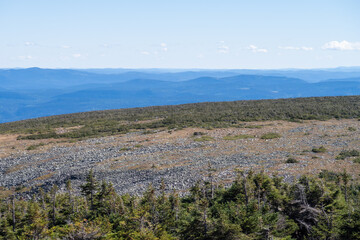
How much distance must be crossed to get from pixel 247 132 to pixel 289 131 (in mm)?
5989

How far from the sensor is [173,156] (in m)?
35.6

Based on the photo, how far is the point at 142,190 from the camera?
25562 mm

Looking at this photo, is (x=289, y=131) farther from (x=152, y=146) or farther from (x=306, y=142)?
(x=152, y=146)

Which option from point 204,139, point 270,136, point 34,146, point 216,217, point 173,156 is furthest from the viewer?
point 34,146

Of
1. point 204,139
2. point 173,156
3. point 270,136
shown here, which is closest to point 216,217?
point 173,156

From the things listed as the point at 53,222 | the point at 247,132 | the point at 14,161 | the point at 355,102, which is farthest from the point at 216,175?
the point at 355,102

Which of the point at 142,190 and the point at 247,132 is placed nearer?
the point at 142,190

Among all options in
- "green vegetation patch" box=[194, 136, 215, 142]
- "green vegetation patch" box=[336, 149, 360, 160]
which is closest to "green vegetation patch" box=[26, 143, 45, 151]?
"green vegetation patch" box=[194, 136, 215, 142]

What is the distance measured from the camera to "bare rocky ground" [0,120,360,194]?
93.0 ft

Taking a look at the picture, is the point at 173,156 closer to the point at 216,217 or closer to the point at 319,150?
the point at 319,150

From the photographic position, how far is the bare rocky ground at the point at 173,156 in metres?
28.4

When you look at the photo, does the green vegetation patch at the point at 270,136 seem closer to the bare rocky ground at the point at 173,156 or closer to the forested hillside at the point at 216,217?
the bare rocky ground at the point at 173,156

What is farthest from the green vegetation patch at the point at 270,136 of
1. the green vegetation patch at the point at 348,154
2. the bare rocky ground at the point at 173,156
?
the green vegetation patch at the point at 348,154

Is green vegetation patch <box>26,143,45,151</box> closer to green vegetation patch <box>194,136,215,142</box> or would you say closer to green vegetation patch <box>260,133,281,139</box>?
green vegetation patch <box>194,136,215,142</box>
